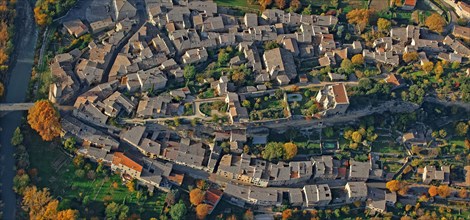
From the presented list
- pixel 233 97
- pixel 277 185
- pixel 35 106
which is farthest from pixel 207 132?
pixel 35 106

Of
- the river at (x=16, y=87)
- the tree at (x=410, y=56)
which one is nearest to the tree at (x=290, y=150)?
the tree at (x=410, y=56)

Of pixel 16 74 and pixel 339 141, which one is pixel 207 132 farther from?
pixel 16 74

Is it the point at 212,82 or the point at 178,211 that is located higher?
the point at 212,82

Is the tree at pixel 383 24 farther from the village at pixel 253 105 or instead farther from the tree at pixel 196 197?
the tree at pixel 196 197

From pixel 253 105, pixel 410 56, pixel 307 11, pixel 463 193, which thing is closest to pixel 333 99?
pixel 253 105

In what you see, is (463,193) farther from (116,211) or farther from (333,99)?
(116,211)
